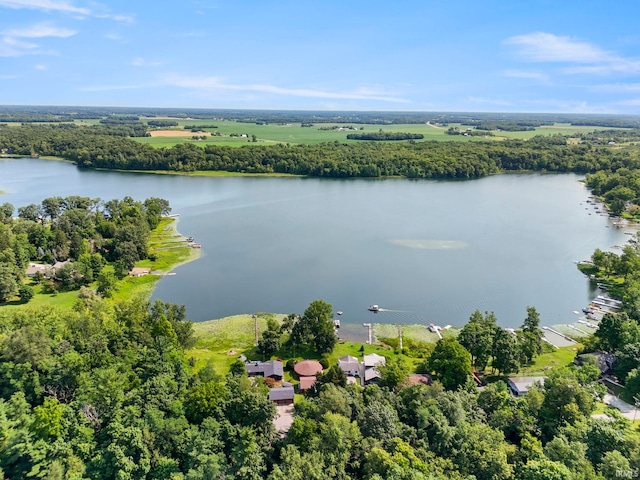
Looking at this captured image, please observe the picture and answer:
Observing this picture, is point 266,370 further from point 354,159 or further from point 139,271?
point 354,159

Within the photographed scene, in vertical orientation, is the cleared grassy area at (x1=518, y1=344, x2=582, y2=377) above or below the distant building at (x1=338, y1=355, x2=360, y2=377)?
below

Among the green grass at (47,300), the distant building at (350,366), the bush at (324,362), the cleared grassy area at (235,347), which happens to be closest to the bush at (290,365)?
the cleared grassy area at (235,347)

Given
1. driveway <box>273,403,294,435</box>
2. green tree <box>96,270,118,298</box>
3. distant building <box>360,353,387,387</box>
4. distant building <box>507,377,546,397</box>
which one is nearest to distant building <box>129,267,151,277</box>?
green tree <box>96,270,118,298</box>

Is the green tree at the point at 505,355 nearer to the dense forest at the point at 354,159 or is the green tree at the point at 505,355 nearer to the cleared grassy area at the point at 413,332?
the cleared grassy area at the point at 413,332

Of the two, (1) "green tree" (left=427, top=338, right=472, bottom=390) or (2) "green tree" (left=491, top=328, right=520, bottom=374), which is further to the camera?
(2) "green tree" (left=491, top=328, right=520, bottom=374)

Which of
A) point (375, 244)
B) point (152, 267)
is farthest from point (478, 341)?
point (152, 267)

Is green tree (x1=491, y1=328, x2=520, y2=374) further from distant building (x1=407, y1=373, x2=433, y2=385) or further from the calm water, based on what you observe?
the calm water

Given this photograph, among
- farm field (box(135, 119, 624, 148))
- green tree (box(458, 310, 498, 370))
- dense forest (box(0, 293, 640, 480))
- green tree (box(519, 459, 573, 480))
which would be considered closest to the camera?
green tree (box(519, 459, 573, 480))

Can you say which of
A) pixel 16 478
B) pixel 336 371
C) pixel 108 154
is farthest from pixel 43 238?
pixel 108 154
